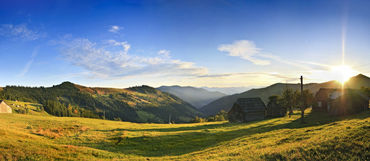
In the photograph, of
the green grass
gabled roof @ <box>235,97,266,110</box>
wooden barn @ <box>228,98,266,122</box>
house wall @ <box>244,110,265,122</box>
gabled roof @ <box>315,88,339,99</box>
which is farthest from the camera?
the green grass

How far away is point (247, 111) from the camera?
2596 inches

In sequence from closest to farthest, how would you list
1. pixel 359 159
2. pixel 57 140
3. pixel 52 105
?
1. pixel 359 159
2. pixel 57 140
3. pixel 52 105

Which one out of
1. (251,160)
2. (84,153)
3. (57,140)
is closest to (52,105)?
(57,140)

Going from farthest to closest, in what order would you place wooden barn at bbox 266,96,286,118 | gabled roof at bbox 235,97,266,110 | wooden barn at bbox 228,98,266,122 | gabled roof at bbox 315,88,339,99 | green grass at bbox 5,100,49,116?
1. green grass at bbox 5,100,49,116
2. wooden barn at bbox 266,96,286,118
3. gabled roof at bbox 235,97,266,110
4. wooden barn at bbox 228,98,266,122
5. gabled roof at bbox 315,88,339,99

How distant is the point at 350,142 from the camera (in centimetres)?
1208

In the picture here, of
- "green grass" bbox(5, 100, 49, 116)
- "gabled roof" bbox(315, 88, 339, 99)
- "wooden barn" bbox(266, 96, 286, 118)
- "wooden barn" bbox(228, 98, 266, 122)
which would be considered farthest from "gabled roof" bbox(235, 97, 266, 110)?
"green grass" bbox(5, 100, 49, 116)

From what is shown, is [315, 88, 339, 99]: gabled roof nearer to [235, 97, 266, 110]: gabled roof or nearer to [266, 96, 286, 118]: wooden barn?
[266, 96, 286, 118]: wooden barn

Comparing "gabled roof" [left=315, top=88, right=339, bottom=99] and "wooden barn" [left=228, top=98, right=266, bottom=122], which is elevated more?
"gabled roof" [left=315, top=88, right=339, bottom=99]

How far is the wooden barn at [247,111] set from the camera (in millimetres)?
66375

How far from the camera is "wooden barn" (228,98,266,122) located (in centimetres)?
6638

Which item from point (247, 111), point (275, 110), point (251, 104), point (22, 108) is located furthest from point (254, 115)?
point (22, 108)

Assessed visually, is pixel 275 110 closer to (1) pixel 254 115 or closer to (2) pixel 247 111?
(1) pixel 254 115

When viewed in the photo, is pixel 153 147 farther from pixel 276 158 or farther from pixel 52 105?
pixel 52 105

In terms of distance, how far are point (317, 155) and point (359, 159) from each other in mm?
1992
